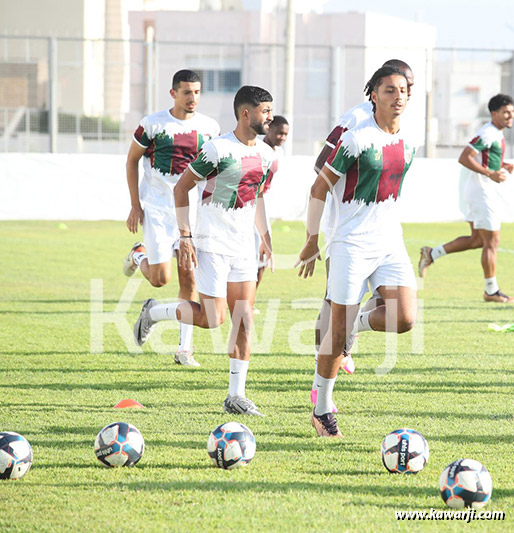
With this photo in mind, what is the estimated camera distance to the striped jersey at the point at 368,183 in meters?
5.65

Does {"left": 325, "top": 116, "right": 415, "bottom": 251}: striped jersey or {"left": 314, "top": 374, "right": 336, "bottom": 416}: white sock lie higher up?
{"left": 325, "top": 116, "right": 415, "bottom": 251}: striped jersey

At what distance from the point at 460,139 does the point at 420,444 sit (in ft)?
75.7

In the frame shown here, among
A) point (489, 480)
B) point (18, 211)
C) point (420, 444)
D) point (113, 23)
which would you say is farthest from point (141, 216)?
point (113, 23)

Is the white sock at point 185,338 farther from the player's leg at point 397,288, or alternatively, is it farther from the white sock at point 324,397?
the player's leg at point 397,288

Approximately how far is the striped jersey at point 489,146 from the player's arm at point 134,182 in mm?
5103

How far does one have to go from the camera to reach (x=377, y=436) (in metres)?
5.88

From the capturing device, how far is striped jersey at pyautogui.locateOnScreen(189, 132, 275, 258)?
21.2 feet

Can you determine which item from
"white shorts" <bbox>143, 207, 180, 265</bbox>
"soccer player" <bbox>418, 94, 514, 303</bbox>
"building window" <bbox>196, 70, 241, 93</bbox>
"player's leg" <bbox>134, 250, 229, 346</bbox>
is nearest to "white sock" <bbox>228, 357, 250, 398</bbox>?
"player's leg" <bbox>134, 250, 229, 346</bbox>

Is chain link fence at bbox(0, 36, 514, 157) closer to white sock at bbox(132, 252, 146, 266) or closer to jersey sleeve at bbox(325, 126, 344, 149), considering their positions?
white sock at bbox(132, 252, 146, 266)

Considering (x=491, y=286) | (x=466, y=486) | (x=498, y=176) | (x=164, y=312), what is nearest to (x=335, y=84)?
(x=498, y=176)

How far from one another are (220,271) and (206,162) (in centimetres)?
78

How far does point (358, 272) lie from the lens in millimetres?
5863

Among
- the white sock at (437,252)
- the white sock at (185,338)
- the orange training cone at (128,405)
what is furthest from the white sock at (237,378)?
the white sock at (437,252)

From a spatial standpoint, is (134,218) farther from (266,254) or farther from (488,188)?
(488,188)
